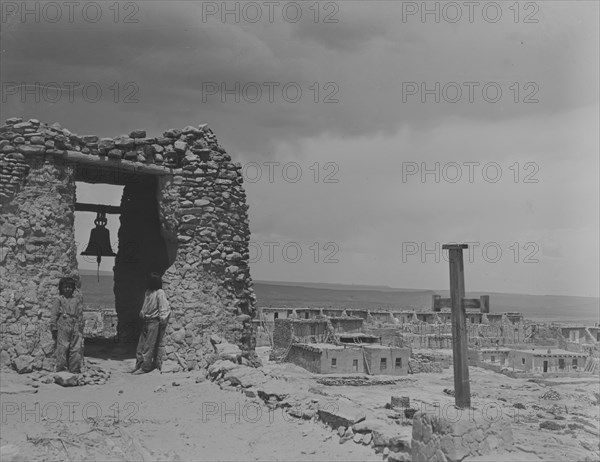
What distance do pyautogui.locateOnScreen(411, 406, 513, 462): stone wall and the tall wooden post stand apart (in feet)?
1.41

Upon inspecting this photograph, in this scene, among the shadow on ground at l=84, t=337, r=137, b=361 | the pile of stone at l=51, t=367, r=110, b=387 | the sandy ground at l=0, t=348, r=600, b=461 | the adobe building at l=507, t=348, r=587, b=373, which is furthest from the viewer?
the adobe building at l=507, t=348, r=587, b=373

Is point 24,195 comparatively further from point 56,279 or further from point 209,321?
point 209,321

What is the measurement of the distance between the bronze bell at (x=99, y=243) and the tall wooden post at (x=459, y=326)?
10.0 metres

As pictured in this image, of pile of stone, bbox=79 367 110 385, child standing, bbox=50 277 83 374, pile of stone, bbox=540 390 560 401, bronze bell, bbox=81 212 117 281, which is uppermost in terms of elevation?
bronze bell, bbox=81 212 117 281

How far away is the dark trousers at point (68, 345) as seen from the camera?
10.5m

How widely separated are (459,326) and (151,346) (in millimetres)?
6849

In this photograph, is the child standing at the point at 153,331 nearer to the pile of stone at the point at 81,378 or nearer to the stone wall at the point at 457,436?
the pile of stone at the point at 81,378

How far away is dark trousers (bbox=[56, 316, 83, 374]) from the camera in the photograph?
10.5 metres

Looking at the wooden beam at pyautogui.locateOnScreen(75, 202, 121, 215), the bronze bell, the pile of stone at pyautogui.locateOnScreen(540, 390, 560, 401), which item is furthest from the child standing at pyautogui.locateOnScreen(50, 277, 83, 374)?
the pile of stone at pyautogui.locateOnScreen(540, 390, 560, 401)

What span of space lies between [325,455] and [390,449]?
842mm

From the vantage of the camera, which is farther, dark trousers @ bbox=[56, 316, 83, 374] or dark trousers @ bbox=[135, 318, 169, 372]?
dark trousers @ bbox=[135, 318, 169, 372]

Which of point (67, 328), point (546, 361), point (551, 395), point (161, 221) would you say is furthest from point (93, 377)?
point (546, 361)

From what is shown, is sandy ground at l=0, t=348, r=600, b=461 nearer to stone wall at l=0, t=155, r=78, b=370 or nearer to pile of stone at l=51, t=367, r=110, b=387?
pile of stone at l=51, t=367, r=110, b=387

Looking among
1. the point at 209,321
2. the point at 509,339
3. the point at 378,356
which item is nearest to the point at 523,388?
the point at 378,356
